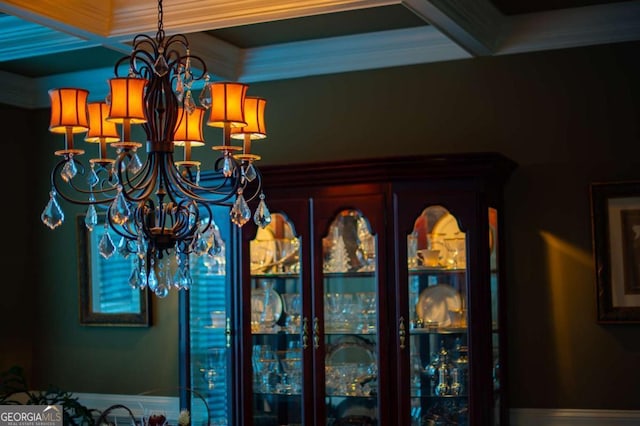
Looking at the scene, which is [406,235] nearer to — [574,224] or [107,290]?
[574,224]

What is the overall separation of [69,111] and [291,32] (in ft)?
6.34

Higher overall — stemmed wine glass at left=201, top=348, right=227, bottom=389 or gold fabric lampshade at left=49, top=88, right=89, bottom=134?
gold fabric lampshade at left=49, top=88, right=89, bottom=134

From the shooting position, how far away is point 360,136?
484cm

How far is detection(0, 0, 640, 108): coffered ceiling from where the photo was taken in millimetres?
3850

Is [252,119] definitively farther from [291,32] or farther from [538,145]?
[538,145]

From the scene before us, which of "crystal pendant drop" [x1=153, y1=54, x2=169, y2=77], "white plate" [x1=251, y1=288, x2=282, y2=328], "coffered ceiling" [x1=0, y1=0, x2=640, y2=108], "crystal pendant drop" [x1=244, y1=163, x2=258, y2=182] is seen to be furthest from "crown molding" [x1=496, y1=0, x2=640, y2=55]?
"crystal pendant drop" [x1=153, y1=54, x2=169, y2=77]

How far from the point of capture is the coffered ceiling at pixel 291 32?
385cm

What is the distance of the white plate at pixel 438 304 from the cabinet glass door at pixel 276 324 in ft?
1.98

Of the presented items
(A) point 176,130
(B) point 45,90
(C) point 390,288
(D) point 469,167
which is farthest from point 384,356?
(B) point 45,90

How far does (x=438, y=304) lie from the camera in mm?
4320

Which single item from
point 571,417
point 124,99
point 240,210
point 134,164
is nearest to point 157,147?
point 134,164

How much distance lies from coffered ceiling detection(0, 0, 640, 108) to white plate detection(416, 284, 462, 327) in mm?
1137

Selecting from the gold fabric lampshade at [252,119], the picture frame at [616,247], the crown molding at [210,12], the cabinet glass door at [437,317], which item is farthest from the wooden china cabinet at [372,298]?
the gold fabric lampshade at [252,119]

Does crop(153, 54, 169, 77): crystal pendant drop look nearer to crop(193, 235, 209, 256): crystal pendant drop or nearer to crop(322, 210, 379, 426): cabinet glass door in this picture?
crop(193, 235, 209, 256): crystal pendant drop
